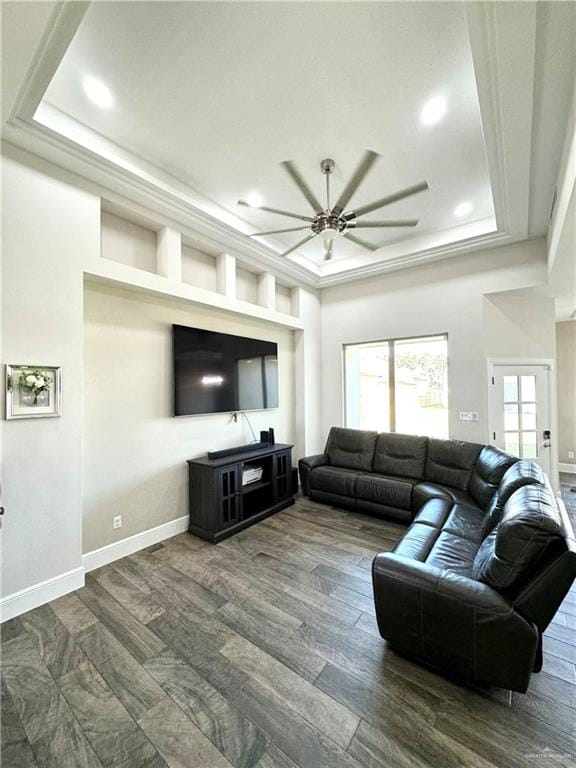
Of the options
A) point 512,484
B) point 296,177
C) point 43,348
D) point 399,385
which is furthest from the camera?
point 399,385

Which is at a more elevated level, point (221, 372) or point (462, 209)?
point (462, 209)

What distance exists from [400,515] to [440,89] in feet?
13.0

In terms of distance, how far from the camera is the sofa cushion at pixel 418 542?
2.22 metres

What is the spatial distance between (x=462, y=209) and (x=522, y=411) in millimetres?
2728

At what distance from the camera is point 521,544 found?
156cm

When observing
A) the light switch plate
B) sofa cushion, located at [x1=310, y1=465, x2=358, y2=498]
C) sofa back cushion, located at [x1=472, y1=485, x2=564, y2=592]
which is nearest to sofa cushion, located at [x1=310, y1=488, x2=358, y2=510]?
sofa cushion, located at [x1=310, y1=465, x2=358, y2=498]

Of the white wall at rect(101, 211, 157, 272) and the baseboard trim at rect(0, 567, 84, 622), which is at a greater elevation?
the white wall at rect(101, 211, 157, 272)

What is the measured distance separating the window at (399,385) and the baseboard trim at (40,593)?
412 cm

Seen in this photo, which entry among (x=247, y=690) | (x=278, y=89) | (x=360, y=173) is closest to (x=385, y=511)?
(x=247, y=690)

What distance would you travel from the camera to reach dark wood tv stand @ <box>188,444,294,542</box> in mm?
3365

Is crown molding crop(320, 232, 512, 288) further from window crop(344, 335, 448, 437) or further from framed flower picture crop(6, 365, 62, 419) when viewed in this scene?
framed flower picture crop(6, 365, 62, 419)

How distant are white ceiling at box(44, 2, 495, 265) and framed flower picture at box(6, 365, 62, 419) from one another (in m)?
1.96

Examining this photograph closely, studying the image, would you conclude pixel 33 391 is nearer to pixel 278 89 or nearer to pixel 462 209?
pixel 278 89

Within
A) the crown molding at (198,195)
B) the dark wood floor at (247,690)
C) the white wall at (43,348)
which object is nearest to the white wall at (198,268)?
the crown molding at (198,195)
